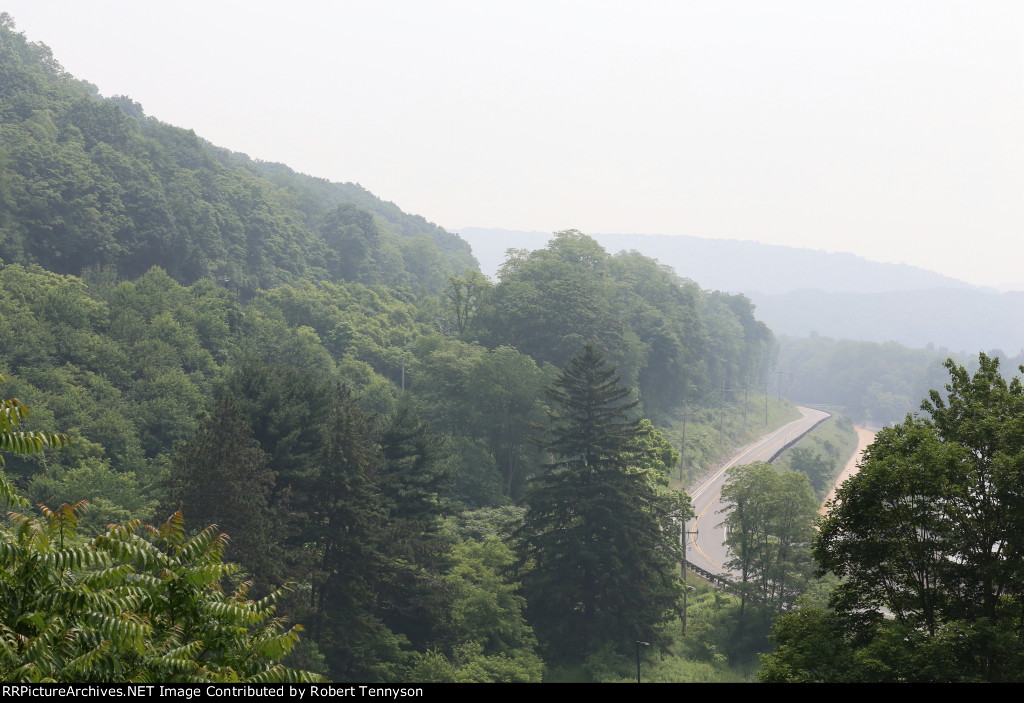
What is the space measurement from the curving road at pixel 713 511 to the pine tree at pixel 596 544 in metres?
6.24

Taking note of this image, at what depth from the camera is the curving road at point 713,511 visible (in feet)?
206

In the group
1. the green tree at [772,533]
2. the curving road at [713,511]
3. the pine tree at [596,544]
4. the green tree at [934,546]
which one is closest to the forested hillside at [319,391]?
the pine tree at [596,544]

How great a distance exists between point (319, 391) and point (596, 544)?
1727cm

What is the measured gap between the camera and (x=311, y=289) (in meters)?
86.1

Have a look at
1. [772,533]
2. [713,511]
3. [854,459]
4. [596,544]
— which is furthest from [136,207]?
[854,459]

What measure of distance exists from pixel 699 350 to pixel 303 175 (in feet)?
389

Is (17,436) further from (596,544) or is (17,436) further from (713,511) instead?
(713,511)

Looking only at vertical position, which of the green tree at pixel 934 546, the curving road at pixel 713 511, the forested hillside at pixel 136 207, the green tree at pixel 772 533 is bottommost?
the curving road at pixel 713 511

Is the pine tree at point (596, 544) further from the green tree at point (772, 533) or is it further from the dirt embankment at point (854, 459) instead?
the dirt embankment at point (854, 459)

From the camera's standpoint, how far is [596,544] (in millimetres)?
42594

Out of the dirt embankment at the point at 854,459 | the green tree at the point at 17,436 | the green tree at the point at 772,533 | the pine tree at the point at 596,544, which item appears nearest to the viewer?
the green tree at the point at 17,436
